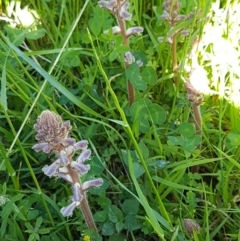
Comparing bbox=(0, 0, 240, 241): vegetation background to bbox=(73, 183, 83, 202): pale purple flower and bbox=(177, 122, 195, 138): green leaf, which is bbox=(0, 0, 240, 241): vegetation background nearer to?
bbox=(177, 122, 195, 138): green leaf

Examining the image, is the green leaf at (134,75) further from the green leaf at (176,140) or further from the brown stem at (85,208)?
the brown stem at (85,208)

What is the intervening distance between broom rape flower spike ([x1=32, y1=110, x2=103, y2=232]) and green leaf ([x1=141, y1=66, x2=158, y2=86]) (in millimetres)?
695

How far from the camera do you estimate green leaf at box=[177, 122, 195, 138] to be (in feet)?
6.95

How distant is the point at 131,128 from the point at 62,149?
63cm

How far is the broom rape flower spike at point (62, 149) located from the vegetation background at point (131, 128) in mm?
175

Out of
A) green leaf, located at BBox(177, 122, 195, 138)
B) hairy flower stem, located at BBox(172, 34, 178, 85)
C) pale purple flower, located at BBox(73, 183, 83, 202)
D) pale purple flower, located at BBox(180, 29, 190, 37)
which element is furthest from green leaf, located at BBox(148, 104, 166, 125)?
pale purple flower, located at BBox(73, 183, 83, 202)

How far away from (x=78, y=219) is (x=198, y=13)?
0.99 m

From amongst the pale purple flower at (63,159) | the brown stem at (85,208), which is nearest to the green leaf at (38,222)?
the brown stem at (85,208)

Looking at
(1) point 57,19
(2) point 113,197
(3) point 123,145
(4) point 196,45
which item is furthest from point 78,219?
(1) point 57,19

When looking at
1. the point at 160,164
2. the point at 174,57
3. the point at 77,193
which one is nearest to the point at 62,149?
the point at 77,193

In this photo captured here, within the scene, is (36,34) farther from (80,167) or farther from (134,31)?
(80,167)

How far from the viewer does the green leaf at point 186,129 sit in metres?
2.12

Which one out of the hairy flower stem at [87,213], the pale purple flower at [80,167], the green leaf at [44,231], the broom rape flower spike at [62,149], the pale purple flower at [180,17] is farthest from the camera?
the pale purple flower at [180,17]

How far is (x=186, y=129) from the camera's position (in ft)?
6.98
